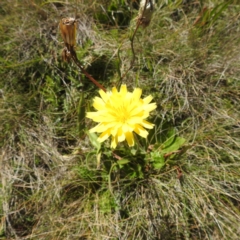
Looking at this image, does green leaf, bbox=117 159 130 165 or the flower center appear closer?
the flower center

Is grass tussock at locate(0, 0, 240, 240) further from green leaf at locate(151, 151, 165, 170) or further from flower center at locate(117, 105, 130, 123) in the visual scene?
flower center at locate(117, 105, 130, 123)

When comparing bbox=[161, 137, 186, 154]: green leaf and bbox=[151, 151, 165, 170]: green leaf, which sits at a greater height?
bbox=[161, 137, 186, 154]: green leaf

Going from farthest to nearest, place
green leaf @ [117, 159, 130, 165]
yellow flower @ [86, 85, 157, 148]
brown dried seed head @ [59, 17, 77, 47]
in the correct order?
1. green leaf @ [117, 159, 130, 165]
2. yellow flower @ [86, 85, 157, 148]
3. brown dried seed head @ [59, 17, 77, 47]

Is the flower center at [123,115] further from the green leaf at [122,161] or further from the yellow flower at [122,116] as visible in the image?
the green leaf at [122,161]

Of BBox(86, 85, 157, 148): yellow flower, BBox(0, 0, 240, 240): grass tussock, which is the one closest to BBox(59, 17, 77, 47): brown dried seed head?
BBox(86, 85, 157, 148): yellow flower

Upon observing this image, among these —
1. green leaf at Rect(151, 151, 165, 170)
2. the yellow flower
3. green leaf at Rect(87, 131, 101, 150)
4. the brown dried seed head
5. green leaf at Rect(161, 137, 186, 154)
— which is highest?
the brown dried seed head
